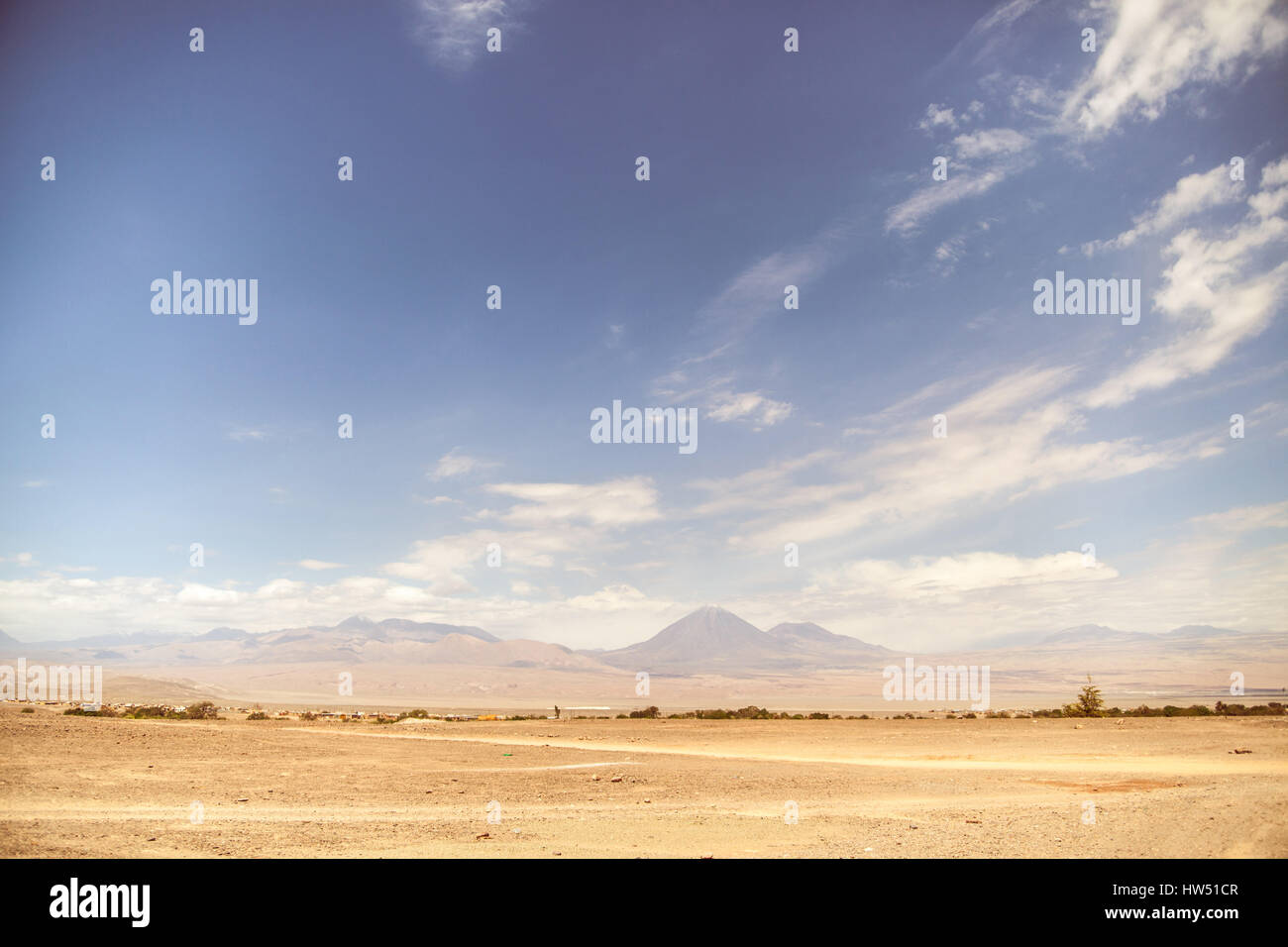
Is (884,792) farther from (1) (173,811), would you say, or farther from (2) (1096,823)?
(1) (173,811)

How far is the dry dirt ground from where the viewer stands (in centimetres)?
1059

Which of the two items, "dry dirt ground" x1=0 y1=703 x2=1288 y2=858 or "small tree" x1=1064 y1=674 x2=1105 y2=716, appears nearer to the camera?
"dry dirt ground" x1=0 y1=703 x2=1288 y2=858

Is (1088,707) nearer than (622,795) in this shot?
No

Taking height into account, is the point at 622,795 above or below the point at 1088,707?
above

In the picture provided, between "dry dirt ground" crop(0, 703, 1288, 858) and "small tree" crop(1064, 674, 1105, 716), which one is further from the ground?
"dry dirt ground" crop(0, 703, 1288, 858)

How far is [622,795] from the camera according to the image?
1645cm

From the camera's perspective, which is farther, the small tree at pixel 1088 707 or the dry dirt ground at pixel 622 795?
the small tree at pixel 1088 707

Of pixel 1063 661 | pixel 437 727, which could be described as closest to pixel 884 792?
pixel 437 727

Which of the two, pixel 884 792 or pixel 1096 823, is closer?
pixel 1096 823

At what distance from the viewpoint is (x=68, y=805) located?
41.7ft

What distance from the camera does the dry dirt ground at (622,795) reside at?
1059 cm

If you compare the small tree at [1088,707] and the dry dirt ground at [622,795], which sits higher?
the dry dirt ground at [622,795]
